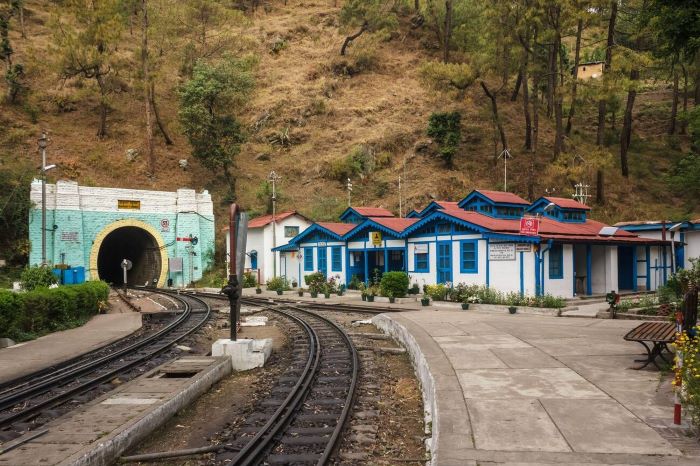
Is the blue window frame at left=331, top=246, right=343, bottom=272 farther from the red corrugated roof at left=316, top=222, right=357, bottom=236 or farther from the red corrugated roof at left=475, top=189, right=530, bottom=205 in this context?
the red corrugated roof at left=475, top=189, right=530, bottom=205

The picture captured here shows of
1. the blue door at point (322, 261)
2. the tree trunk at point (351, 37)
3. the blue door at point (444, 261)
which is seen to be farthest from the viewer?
the tree trunk at point (351, 37)

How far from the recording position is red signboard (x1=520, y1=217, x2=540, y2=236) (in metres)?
22.4

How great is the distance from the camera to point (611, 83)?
34.3 meters

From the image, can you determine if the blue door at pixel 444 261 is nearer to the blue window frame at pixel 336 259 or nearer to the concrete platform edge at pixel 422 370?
the blue window frame at pixel 336 259

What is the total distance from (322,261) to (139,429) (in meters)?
27.0

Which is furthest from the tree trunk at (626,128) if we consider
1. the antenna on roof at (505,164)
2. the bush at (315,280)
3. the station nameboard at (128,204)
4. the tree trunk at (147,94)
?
the tree trunk at (147,94)

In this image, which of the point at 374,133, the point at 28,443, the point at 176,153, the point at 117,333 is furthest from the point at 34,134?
the point at 28,443

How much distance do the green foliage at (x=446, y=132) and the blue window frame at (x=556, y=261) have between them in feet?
83.0

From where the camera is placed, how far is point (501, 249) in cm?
2378

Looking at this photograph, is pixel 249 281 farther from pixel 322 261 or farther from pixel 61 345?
pixel 61 345

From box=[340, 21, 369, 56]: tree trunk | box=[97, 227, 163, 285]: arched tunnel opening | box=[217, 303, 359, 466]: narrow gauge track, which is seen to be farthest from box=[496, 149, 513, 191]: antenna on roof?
box=[217, 303, 359, 466]: narrow gauge track

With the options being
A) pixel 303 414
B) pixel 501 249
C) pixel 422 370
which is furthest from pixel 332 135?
pixel 303 414

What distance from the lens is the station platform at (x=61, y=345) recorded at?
12492 mm

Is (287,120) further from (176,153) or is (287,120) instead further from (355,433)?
(355,433)
